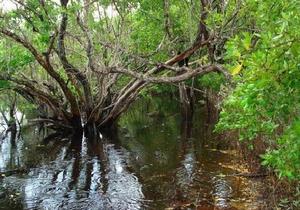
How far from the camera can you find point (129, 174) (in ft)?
34.5

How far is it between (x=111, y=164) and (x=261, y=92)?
29.5 feet

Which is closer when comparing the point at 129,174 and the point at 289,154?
the point at 289,154

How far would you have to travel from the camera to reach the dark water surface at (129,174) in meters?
8.16

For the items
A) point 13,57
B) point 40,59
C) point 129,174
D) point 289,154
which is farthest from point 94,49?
point 289,154

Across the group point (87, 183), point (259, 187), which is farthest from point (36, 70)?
point (259, 187)

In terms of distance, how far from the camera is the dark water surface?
816cm

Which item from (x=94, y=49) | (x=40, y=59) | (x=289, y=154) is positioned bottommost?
(x=289, y=154)

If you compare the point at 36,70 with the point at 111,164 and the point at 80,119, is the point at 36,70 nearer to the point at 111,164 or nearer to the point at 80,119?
the point at 80,119

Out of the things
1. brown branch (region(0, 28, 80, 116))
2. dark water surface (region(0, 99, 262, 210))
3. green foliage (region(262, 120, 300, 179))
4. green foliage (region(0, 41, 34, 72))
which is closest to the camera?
green foliage (region(262, 120, 300, 179))

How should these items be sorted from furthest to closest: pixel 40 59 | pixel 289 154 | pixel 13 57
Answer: pixel 40 59
pixel 13 57
pixel 289 154

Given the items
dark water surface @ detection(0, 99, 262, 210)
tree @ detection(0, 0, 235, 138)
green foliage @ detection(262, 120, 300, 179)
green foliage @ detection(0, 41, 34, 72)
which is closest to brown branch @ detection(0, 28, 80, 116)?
tree @ detection(0, 0, 235, 138)

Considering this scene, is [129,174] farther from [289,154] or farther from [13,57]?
[289,154]

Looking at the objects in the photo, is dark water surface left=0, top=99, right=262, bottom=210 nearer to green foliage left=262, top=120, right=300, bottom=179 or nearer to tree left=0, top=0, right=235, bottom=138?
tree left=0, top=0, right=235, bottom=138

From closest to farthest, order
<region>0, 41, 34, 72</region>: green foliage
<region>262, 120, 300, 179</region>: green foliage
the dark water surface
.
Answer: <region>262, 120, 300, 179</region>: green foliage → the dark water surface → <region>0, 41, 34, 72</region>: green foliage
